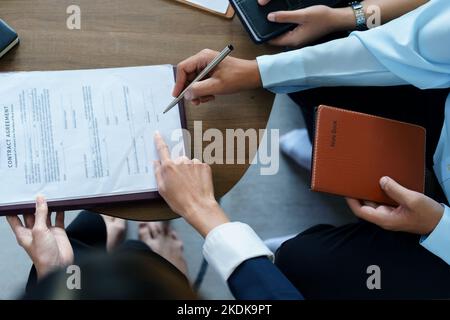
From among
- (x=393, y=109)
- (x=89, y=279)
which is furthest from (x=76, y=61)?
(x=393, y=109)

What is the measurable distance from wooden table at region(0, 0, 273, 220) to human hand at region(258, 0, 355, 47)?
0.04 meters

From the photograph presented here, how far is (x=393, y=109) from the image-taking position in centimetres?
87

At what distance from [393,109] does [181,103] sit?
415 millimetres

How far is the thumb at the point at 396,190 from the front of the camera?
70 centimetres

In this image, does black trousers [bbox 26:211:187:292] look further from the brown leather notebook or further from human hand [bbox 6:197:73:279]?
the brown leather notebook

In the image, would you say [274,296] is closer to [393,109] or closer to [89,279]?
[89,279]

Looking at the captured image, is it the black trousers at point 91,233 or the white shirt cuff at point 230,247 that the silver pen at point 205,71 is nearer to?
the white shirt cuff at point 230,247

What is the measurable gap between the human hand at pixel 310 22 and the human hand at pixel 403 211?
0.86 feet

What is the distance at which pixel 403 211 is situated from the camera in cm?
72

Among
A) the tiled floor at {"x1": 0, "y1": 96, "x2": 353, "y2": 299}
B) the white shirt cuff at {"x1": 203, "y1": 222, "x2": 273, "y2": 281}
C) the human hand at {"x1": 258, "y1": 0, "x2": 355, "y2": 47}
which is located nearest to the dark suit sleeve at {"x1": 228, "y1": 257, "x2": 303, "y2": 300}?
the white shirt cuff at {"x1": 203, "y1": 222, "x2": 273, "y2": 281}

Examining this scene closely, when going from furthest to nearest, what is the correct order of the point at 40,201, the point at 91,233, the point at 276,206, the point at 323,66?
the point at 276,206 < the point at 91,233 < the point at 323,66 < the point at 40,201

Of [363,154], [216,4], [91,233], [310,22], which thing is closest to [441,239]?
[363,154]

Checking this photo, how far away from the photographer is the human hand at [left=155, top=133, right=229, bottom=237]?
2.22ft

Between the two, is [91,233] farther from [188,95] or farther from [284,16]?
[284,16]
